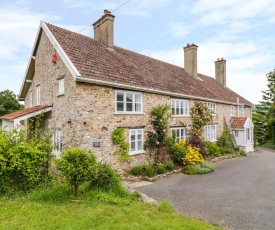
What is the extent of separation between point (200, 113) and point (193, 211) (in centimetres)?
1118

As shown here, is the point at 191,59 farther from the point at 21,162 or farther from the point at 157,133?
the point at 21,162

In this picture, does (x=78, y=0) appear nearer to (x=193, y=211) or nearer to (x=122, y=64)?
(x=122, y=64)

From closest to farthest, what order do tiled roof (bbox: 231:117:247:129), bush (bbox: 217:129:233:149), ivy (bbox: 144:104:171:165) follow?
ivy (bbox: 144:104:171:165) → bush (bbox: 217:129:233:149) → tiled roof (bbox: 231:117:247:129)

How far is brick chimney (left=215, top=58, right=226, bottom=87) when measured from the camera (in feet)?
90.1

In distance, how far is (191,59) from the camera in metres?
22.2

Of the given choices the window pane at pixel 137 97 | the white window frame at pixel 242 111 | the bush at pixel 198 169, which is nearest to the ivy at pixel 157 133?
the window pane at pixel 137 97

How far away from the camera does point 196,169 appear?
12406 millimetres

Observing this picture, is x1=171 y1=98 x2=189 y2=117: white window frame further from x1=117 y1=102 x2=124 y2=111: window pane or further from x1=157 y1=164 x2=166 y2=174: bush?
x1=117 y1=102 x2=124 y2=111: window pane

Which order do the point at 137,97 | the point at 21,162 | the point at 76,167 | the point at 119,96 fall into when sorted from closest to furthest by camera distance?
1. the point at 76,167
2. the point at 21,162
3. the point at 119,96
4. the point at 137,97

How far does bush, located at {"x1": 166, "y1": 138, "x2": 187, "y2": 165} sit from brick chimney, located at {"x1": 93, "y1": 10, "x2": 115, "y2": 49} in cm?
818

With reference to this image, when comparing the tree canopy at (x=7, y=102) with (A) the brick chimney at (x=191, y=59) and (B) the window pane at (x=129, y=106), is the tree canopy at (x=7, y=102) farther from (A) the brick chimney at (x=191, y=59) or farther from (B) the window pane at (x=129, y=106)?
(B) the window pane at (x=129, y=106)

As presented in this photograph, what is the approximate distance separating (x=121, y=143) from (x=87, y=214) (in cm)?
541

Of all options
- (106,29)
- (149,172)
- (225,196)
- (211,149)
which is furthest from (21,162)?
(211,149)

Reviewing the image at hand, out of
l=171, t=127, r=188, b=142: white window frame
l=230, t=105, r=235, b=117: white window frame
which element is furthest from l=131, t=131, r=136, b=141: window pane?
l=230, t=105, r=235, b=117: white window frame
